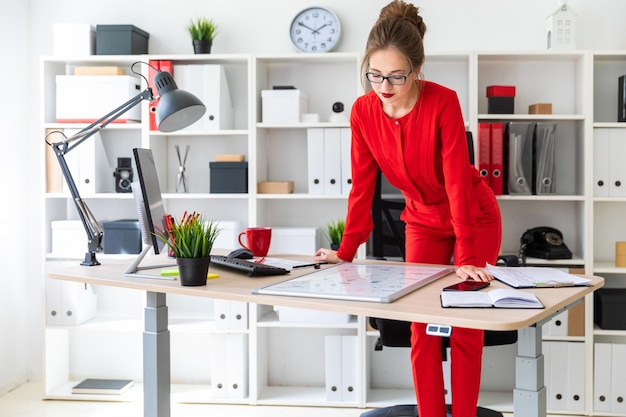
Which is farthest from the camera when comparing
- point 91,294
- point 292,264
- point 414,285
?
point 91,294

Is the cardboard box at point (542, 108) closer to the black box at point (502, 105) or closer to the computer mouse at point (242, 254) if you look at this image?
the black box at point (502, 105)

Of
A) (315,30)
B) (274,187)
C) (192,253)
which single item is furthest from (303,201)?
(192,253)

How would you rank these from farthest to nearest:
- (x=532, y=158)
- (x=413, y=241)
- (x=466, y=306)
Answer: (x=532, y=158)
(x=413, y=241)
(x=466, y=306)

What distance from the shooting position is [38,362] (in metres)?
4.14

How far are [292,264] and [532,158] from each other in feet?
5.73

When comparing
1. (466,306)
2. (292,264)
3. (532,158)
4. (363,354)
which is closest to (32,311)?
(363,354)

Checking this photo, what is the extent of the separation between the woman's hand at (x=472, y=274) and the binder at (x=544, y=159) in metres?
1.68

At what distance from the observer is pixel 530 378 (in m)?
1.73

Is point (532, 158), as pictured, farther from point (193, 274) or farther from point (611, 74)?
point (193, 274)

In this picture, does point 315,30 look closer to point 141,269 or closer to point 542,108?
point 542,108

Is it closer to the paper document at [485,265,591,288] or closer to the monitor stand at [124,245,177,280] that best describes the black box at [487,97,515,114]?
the paper document at [485,265,591,288]

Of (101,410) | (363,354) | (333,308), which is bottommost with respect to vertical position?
(101,410)

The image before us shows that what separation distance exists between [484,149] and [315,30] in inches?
41.7

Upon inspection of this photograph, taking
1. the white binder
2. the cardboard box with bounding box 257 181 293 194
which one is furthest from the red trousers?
the white binder
